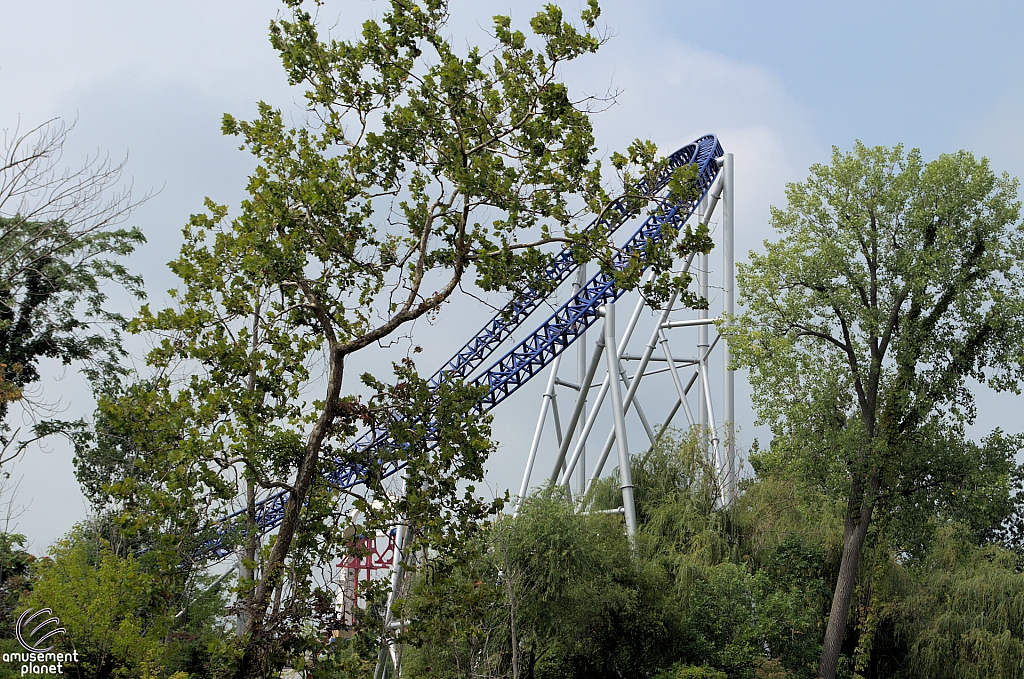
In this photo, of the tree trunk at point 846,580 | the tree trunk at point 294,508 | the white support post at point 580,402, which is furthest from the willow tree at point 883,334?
the tree trunk at point 294,508

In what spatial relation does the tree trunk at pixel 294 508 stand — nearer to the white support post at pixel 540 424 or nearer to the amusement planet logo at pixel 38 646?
the amusement planet logo at pixel 38 646

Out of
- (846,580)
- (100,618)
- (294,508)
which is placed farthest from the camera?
(846,580)

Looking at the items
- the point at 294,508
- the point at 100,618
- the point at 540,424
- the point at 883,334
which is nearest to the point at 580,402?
the point at 540,424

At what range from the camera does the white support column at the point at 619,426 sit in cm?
1669

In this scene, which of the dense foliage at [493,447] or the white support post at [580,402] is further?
the white support post at [580,402]

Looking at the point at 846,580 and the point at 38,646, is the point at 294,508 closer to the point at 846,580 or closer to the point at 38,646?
the point at 38,646

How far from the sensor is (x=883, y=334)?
50.8 ft

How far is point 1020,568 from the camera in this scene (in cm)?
2212

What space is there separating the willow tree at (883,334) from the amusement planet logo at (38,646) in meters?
10.2

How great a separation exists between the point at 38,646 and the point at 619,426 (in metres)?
9.25

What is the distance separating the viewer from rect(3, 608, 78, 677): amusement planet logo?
12.2 metres

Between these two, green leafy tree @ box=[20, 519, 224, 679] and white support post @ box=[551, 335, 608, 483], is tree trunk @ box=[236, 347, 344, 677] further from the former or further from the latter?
white support post @ box=[551, 335, 608, 483]

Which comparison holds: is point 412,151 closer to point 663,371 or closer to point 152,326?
point 152,326

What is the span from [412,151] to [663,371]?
11941 mm
